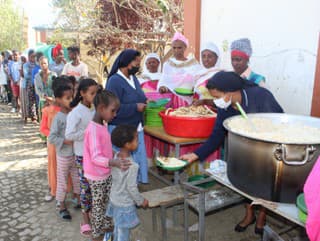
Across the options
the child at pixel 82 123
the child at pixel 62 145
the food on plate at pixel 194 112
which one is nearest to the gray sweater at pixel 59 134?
the child at pixel 62 145

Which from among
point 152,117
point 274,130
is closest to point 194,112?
point 152,117

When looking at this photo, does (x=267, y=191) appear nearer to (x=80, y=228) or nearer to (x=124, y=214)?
(x=124, y=214)

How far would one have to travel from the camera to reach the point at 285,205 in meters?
1.71

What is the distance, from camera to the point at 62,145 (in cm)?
328

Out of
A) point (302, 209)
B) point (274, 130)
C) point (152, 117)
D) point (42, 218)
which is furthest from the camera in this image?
point (152, 117)

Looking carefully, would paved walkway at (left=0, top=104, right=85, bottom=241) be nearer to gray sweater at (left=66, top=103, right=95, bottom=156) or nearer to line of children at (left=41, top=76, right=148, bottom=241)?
line of children at (left=41, top=76, right=148, bottom=241)

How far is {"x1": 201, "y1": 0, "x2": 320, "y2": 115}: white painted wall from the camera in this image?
360 centimetres

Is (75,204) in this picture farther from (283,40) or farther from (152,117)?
(283,40)

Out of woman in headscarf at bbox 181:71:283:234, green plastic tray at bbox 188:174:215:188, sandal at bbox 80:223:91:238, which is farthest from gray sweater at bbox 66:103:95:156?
green plastic tray at bbox 188:174:215:188

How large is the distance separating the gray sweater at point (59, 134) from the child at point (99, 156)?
0.64m

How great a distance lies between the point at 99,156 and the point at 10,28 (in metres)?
23.2

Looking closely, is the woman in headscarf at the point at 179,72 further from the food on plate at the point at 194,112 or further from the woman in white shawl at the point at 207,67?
the food on plate at the point at 194,112

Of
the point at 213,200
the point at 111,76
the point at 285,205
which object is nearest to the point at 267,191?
the point at 285,205

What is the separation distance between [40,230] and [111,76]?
1.86m
